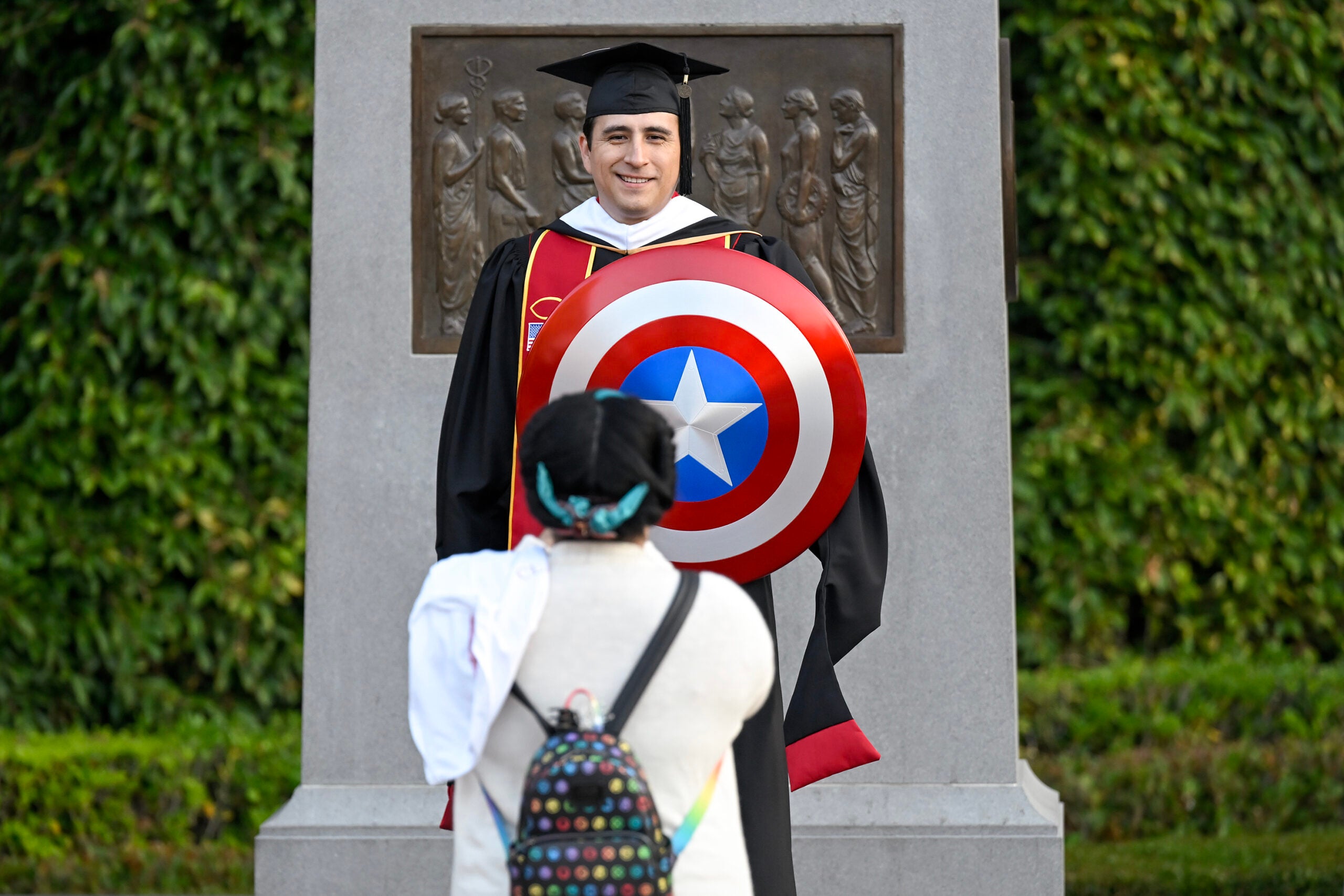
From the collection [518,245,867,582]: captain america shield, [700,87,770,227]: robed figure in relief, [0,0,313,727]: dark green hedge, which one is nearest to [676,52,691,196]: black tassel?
[518,245,867,582]: captain america shield

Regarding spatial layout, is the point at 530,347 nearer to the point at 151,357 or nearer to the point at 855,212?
the point at 855,212

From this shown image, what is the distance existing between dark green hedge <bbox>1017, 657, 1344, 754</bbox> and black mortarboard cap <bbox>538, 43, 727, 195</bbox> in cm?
334

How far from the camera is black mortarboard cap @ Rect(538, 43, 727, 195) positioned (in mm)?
2898

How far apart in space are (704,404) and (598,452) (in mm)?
783

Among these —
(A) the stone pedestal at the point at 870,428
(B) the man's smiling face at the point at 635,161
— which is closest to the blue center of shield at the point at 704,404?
(B) the man's smiling face at the point at 635,161

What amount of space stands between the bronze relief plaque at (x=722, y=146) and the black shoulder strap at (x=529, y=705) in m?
2.03

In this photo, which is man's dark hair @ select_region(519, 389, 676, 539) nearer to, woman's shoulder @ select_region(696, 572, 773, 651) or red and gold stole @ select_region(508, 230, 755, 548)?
woman's shoulder @ select_region(696, 572, 773, 651)

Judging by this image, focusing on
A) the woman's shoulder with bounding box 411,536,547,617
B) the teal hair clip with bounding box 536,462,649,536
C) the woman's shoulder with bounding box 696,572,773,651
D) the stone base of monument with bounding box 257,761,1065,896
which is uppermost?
the teal hair clip with bounding box 536,462,649,536

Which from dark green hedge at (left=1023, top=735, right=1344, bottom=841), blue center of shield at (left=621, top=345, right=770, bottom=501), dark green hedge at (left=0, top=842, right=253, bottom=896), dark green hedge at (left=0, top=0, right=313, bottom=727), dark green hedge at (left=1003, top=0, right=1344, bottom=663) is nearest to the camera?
blue center of shield at (left=621, top=345, right=770, bottom=501)

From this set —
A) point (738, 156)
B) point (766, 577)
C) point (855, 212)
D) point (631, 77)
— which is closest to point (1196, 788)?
point (855, 212)

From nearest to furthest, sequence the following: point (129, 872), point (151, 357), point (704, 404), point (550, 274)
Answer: point (704, 404), point (550, 274), point (129, 872), point (151, 357)

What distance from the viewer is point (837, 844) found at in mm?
3717

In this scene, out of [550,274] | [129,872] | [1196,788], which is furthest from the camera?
[1196,788]

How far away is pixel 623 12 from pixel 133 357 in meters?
2.68
